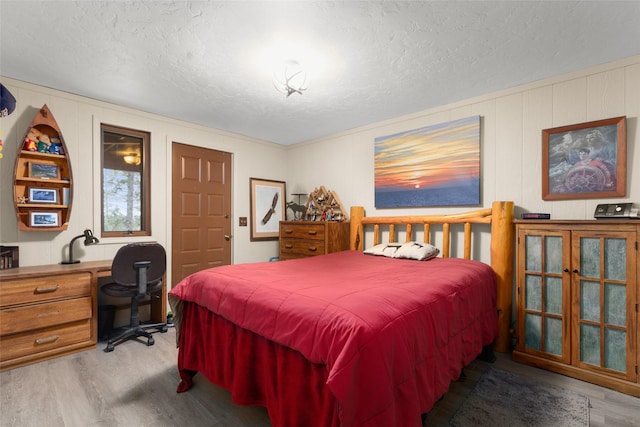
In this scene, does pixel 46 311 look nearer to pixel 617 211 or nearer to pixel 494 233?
pixel 494 233

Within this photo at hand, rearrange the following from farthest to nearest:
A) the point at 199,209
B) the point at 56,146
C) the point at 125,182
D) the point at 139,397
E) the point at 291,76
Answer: the point at 199,209
the point at 125,182
the point at 56,146
the point at 291,76
the point at 139,397

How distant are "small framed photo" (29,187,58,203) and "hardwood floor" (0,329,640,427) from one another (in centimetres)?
139

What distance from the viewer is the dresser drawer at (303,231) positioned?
367 cm

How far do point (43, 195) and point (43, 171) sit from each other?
0.72ft

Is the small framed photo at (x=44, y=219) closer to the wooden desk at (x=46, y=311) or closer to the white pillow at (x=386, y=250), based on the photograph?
the wooden desk at (x=46, y=311)

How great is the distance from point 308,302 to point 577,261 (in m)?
2.09

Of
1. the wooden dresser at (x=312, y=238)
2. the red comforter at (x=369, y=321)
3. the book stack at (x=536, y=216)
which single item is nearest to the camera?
the red comforter at (x=369, y=321)

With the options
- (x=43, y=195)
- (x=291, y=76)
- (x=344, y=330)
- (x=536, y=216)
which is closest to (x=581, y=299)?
(x=536, y=216)

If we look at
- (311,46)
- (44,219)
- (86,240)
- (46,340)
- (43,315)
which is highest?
(311,46)

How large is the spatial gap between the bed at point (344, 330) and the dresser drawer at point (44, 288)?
1.22 m

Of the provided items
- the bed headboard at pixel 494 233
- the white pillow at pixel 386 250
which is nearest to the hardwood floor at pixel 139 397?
the bed headboard at pixel 494 233

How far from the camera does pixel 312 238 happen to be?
3.74m

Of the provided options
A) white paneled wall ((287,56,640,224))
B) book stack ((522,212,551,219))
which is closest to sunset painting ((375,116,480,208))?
white paneled wall ((287,56,640,224))

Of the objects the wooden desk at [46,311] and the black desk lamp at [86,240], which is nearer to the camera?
the wooden desk at [46,311]
